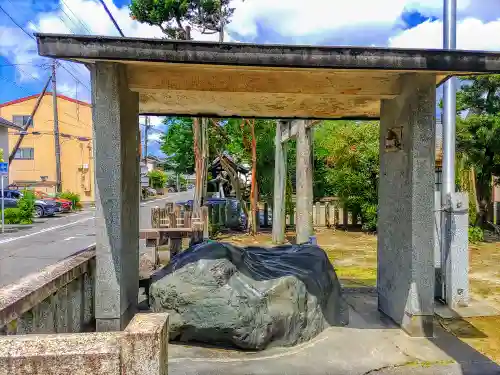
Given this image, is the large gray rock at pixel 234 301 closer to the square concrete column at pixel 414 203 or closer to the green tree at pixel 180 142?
the square concrete column at pixel 414 203

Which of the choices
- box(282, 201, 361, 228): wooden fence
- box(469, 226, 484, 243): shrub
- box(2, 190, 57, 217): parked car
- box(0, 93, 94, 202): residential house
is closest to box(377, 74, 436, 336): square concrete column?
box(469, 226, 484, 243): shrub

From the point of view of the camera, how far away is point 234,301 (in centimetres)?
422

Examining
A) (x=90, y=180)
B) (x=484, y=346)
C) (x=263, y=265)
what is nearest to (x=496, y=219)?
(x=484, y=346)

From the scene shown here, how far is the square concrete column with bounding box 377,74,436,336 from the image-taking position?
4512 millimetres

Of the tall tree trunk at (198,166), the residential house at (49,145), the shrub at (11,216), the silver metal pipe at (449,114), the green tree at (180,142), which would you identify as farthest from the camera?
the residential house at (49,145)

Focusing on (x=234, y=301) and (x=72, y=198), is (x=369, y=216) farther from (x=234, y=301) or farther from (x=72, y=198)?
(x=72, y=198)

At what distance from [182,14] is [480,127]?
34.8ft

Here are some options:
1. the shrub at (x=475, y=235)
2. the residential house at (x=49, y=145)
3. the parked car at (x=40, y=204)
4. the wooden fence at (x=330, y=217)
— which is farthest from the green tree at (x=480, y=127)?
the residential house at (x=49, y=145)

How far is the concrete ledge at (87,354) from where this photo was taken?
5.72 ft

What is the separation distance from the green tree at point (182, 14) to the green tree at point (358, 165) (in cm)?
608

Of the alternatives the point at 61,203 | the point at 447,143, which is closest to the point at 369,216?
the point at 447,143

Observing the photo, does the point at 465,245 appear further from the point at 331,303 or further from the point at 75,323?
the point at 75,323

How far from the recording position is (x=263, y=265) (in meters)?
5.00

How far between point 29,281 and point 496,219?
18.6 m
